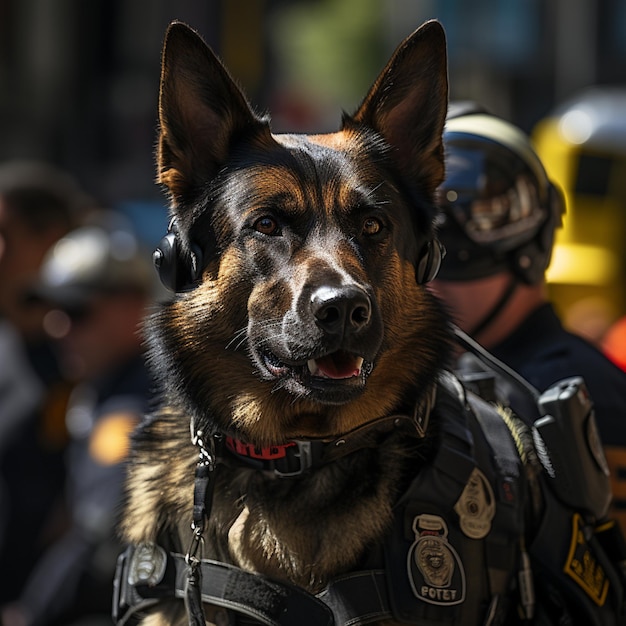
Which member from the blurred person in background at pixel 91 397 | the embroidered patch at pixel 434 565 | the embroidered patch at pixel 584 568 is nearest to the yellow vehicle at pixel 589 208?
the blurred person in background at pixel 91 397

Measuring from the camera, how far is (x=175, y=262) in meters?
2.90

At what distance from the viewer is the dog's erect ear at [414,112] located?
9.88ft

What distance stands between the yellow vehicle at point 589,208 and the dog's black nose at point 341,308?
4.77 meters

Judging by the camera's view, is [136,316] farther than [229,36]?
No

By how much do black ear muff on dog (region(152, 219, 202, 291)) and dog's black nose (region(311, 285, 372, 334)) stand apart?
406mm

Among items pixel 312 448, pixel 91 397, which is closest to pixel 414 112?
pixel 312 448

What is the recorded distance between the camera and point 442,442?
2.92 m

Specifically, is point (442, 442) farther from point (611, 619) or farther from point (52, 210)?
point (52, 210)

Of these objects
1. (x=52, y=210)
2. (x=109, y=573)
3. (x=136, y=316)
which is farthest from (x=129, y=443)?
(x=52, y=210)

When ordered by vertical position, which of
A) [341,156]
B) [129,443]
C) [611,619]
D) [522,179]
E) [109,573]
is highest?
[341,156]

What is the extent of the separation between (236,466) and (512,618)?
2.70 feet

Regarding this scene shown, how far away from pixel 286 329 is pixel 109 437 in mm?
2390

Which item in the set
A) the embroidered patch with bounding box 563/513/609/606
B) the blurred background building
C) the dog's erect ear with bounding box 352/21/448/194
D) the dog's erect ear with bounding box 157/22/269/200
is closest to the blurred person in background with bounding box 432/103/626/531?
the dog's erect ear with bounding box 352/21/448/194

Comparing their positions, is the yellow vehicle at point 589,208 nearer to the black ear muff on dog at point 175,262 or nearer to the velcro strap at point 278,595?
the black ear muff on dog at point 175,262
